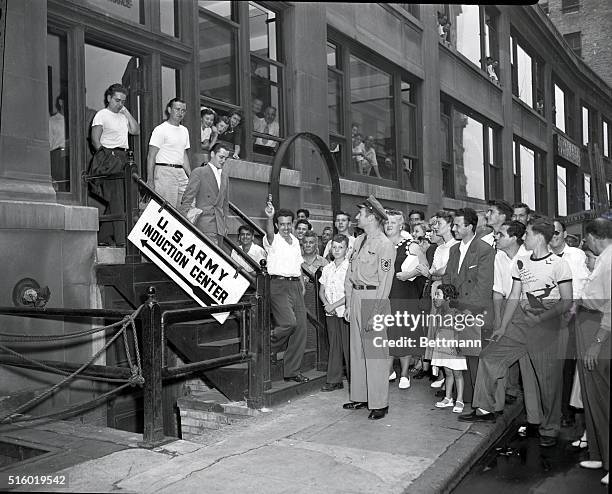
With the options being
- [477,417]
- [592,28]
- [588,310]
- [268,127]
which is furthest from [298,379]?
[592,28]

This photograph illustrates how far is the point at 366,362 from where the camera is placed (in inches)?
228

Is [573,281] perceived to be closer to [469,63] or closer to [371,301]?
[371,301]

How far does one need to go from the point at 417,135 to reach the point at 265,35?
6.19 feet

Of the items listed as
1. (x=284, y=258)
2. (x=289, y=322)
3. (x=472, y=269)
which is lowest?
(x=289, y=322)

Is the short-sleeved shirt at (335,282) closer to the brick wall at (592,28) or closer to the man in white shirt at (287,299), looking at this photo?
the man in white shirt at (287,299)

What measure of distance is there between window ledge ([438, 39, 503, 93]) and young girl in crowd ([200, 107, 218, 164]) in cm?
294

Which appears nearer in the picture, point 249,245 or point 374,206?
point 374,206

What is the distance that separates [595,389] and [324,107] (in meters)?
3.06

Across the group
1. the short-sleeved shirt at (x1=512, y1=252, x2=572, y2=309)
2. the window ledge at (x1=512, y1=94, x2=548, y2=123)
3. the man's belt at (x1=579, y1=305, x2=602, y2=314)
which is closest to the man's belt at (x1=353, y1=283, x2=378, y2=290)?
the short-sleeved shirt at (x1=512, y1=252, x2=572, y2=309)

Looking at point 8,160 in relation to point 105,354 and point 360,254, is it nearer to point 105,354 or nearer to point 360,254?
point 105,354

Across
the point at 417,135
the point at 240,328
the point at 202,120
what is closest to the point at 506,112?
the point at 417,135

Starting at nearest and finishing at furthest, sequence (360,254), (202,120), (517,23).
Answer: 1. (517,23)
2. (360,254)
3. (202,120)

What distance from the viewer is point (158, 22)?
770 centimetres

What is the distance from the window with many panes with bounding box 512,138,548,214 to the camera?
454cm
